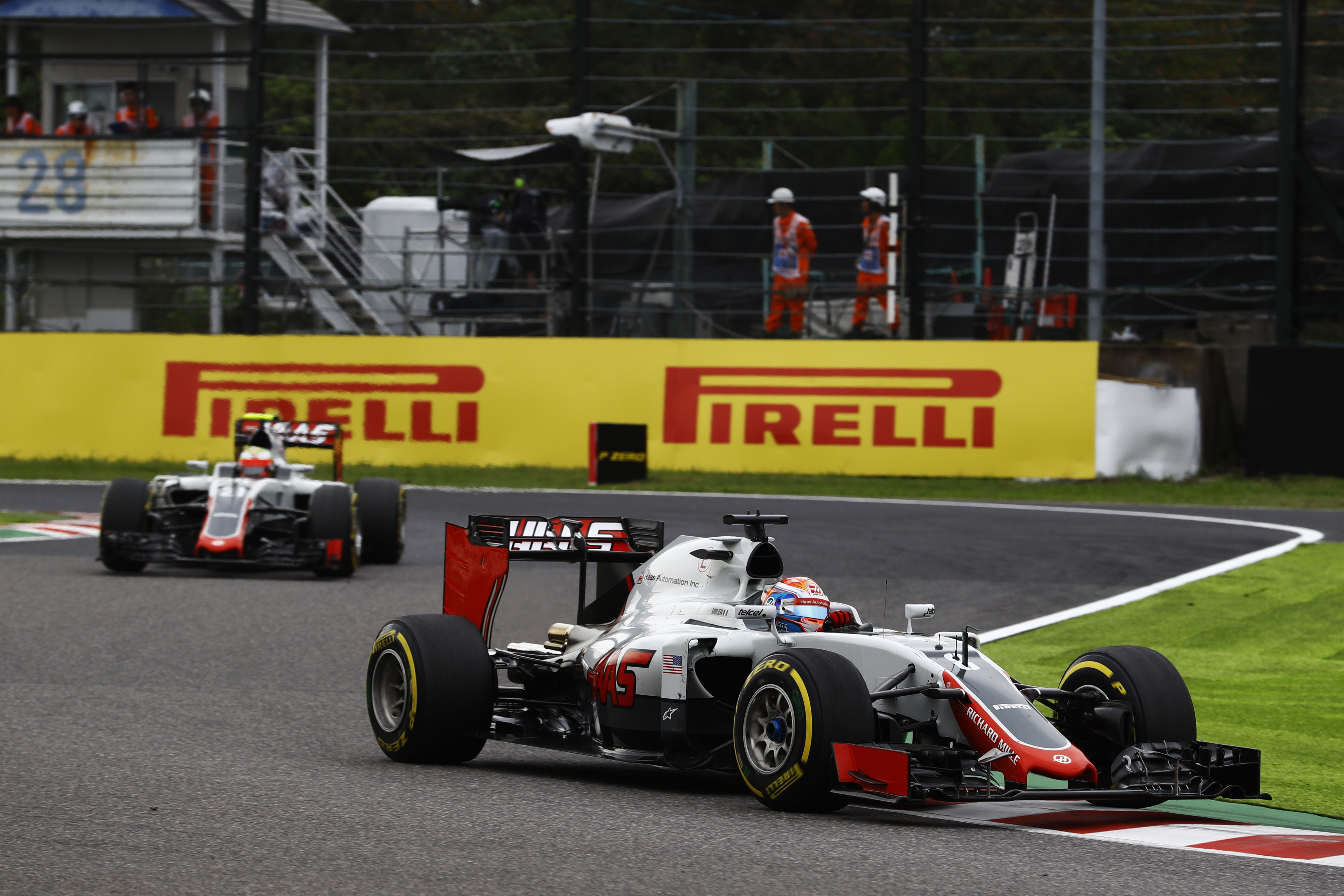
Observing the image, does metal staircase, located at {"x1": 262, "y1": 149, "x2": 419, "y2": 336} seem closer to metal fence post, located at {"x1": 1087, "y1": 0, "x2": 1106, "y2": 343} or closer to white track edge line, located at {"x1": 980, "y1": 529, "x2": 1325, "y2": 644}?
metal fence post, located at {"x1": 1087, "y1": 0, "x2": 1106, "y2": 343}

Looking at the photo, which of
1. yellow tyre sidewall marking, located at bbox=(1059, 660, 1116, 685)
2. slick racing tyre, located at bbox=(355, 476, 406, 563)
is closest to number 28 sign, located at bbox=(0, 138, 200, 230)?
slick racing tyre, located at bbox=(355, 476, 406, 563)

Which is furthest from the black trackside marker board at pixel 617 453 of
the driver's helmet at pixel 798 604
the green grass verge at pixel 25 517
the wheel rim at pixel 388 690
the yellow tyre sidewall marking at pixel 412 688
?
the driver's helmet at pixel 798 604

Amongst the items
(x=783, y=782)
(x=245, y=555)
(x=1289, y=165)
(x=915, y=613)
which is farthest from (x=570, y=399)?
(x=783, y=782)

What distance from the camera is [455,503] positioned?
1883cm

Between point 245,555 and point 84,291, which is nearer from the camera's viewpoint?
point 245,555

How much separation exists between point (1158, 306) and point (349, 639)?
631 inches

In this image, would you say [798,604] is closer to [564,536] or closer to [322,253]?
[564,536]

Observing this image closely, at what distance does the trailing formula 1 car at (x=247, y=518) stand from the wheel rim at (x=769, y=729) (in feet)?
26.3

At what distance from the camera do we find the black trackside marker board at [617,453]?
2030 cm

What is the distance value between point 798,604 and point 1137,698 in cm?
128

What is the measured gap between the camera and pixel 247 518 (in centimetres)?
1416

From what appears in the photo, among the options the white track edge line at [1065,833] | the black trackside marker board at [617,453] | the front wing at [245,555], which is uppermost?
the black trackside marker board at [617,453]

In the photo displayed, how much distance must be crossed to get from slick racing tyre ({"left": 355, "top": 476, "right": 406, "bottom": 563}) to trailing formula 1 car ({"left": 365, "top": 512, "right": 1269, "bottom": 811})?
22.0 feet

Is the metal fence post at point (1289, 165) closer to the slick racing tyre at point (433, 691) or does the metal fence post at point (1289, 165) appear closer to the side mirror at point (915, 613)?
the side mirror at point (915, 613)
